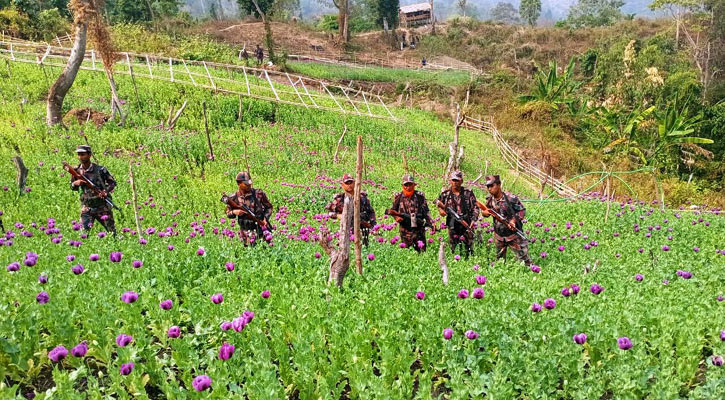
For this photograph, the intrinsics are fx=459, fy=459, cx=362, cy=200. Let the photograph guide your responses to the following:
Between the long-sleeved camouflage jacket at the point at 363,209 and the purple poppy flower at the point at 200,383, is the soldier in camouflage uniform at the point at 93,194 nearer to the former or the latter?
the long-sleeved camouflage jacket at the point at 363,209

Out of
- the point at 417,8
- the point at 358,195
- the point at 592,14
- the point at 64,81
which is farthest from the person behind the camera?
the point at 592,14

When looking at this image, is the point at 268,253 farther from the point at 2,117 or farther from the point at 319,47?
the point at 319,47

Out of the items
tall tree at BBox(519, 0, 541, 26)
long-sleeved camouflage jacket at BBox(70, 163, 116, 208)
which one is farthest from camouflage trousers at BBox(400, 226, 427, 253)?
tall tree at BBox(519, 0, 541, 26)

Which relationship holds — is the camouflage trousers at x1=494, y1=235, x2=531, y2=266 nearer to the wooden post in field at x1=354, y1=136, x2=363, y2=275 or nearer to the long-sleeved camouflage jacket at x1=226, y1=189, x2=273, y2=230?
the wooden post in field at x1=354, y1=136, x2=363, y2=275

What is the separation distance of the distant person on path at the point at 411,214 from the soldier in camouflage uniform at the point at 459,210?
0.29 meters

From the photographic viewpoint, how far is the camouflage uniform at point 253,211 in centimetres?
690

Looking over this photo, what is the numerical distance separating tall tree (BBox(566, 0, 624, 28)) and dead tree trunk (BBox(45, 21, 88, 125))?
61.9 metres

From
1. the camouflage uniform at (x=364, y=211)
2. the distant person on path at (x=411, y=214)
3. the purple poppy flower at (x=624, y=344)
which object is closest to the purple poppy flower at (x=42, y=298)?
the purple poppy flower at (x=624, y=344)

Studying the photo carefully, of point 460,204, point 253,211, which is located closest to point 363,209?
point 460,204

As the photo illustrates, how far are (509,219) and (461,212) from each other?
2.41 ft

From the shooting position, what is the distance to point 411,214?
23.4ft

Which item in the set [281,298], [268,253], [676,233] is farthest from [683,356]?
[676,233]

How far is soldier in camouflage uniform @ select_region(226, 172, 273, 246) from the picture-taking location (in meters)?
6.83

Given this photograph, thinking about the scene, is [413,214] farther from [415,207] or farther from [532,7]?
[532,7]
